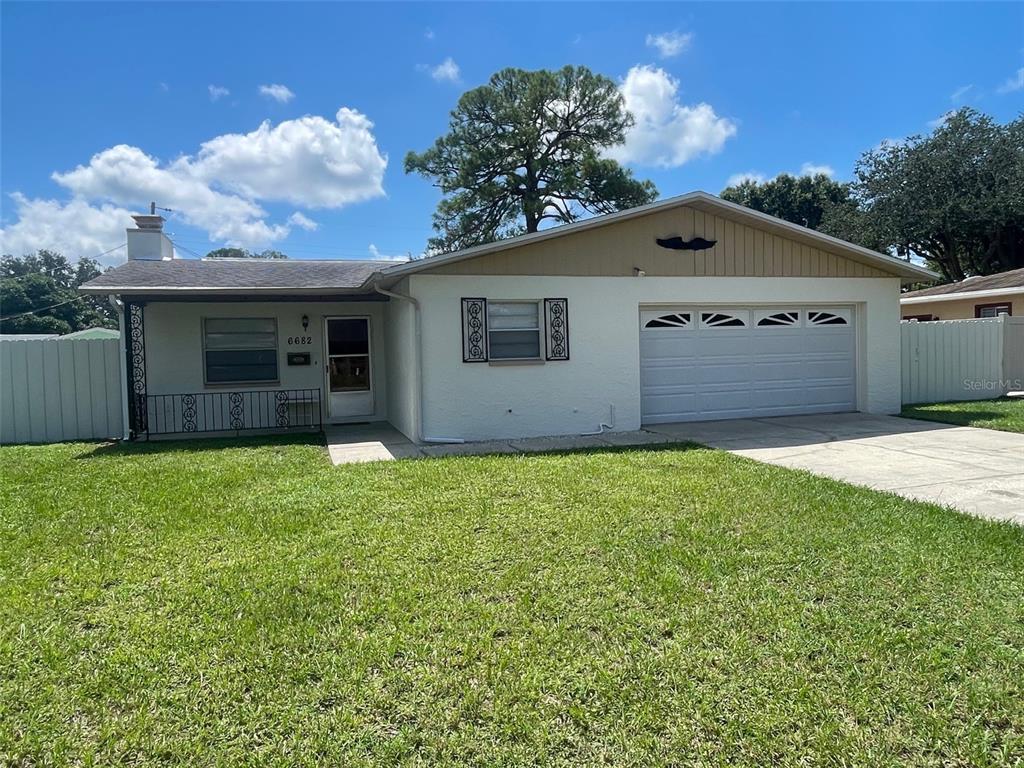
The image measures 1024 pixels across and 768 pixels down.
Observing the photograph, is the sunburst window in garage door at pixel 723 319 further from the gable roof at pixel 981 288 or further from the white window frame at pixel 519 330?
the gable roof at pixel 981 288

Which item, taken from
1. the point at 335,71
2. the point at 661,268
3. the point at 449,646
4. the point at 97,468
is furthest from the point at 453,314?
the point at 335,71

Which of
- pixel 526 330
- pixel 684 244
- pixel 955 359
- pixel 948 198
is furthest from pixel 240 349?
pixel 948 198

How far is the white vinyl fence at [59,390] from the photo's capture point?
1047 centimetres

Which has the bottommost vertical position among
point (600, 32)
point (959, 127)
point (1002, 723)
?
point (1002, 723)

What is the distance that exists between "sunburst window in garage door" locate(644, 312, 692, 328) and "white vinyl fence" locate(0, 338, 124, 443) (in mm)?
8955

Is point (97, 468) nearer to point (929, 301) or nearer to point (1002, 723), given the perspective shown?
point (1002, 723)

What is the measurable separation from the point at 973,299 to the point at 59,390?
2232 centimetres

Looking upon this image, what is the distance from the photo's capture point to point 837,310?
11852 mm

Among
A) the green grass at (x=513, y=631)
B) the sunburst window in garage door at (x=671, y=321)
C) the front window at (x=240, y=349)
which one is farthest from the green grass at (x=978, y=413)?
the front window at (x=240, y=349)

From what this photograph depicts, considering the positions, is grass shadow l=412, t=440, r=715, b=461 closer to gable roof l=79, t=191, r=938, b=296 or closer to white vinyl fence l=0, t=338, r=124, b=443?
gable roof l=79, t=191, r=938, b=296

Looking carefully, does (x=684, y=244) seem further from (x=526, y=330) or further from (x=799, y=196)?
(x=799, y=196)

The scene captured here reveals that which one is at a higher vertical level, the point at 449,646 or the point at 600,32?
the point at 600,32

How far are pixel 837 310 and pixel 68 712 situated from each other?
40.4ft

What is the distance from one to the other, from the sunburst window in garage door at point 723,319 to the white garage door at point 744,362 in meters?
0.02
